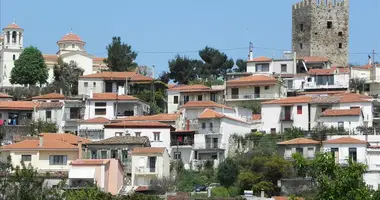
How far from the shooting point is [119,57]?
99.4 meters

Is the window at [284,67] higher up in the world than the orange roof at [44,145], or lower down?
higher up

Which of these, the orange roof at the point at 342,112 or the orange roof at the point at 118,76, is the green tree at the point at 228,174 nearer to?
the orange roof at the point at 342,112

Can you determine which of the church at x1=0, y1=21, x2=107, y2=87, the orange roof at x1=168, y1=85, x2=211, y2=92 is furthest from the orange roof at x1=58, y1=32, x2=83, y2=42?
the orange roof at x1=168, y1=85, x2=211, y2=92

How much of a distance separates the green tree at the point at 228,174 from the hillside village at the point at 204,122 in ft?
1.27

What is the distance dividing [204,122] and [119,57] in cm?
2643

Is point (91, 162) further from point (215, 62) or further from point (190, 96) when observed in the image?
point (215, 62)

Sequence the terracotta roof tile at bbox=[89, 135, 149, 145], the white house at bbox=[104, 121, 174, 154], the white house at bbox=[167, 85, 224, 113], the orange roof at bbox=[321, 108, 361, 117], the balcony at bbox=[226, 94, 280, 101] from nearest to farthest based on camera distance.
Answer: the terracotta roof tile at bbox=[89, 135, 149, 145], the white house at bbox=[104, 121, 174, 154], the orange roof at bbox=[321, 108, 361, 117], the balcony at bbox=[226, 94, 280, 101], the white house at bbox=[167, 85, 224, 113]

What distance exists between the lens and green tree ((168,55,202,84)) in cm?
10081

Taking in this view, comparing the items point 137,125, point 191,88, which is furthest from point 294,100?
point 137,125

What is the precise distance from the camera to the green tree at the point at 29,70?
97.3m

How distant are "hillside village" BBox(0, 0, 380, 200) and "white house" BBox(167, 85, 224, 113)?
0.24 ft

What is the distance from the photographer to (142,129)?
242 feet

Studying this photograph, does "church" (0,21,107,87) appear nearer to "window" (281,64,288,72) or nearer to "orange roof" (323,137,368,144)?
"window" (281,64,288,72)

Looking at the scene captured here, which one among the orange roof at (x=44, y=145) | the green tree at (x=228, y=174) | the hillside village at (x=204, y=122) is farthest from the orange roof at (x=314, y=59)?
the orange roof at (x=44, y=145)
